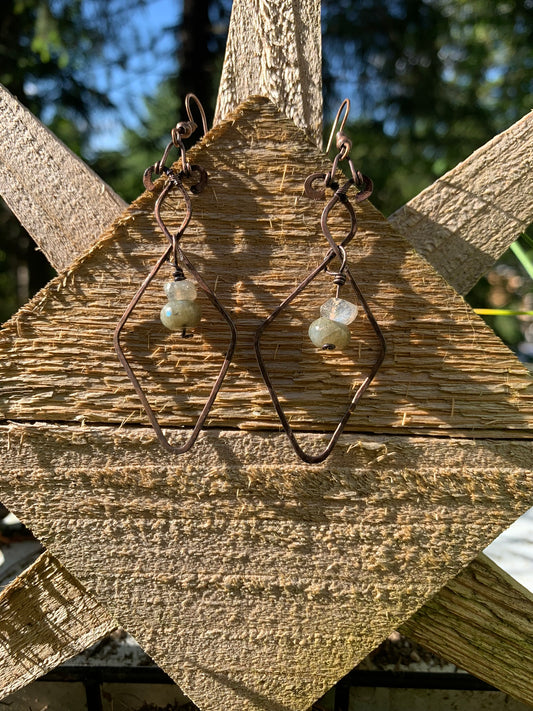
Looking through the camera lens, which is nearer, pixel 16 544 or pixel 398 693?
pixel 398 693

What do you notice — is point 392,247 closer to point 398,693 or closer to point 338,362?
point 338,362

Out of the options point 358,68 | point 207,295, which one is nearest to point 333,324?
point 207,295

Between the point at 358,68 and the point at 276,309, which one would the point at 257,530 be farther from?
the point at 358,68

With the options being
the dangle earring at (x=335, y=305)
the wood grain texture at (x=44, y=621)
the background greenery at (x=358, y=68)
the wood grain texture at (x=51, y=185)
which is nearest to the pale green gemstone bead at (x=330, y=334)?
the dangle earring at (x=335, y=305)

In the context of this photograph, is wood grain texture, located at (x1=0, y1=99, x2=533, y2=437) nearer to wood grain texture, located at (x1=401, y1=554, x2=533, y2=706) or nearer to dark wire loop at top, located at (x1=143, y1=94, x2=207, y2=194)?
dark wire loop at top, located at (x1=143, y1=94, x2=207, y2=194)

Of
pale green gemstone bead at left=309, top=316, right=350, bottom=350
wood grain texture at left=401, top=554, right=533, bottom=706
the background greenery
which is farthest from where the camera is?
the background greenery

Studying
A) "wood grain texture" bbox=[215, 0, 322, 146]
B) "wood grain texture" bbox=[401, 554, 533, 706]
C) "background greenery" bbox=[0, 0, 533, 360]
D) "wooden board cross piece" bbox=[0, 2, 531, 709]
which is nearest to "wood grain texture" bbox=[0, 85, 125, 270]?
"wooden board cross piece" bbox=[0, 2, 531, 709]

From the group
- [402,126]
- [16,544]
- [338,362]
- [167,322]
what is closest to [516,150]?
[338,362]
